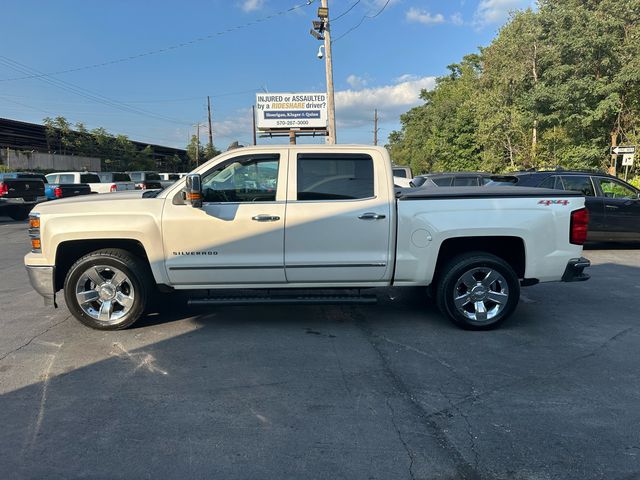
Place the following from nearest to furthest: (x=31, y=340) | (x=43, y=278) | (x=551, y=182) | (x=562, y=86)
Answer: (x=31, y=340) < (x=43, y=278) < (x=551, y=182) < (x=562, y=86)

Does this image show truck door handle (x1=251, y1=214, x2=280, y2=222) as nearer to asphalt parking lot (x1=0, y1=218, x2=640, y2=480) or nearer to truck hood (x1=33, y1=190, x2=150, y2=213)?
asphalt parking lot (x1=0, y1=218, x2=640, y2=480)

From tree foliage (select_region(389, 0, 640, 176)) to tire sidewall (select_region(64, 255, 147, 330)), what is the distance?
23.9m

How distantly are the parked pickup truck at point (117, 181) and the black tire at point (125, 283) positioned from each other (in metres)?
18.3

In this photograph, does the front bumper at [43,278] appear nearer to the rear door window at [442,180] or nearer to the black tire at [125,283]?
the black tire at [125,283]

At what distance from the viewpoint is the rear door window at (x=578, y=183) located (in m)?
10.1

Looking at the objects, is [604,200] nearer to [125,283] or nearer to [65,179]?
[125,283]

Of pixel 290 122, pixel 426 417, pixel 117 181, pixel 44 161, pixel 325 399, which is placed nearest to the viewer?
pixel 426 417

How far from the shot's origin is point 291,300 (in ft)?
16.3

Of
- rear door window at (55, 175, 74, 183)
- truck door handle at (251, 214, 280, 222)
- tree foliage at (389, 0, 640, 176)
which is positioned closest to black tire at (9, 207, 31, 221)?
rear door window at (55, 175, 74, 183)

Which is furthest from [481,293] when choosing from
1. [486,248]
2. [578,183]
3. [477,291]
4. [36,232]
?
[578,183]

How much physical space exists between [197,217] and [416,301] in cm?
312

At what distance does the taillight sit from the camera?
4977 mm

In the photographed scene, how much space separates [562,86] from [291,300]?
933 inches

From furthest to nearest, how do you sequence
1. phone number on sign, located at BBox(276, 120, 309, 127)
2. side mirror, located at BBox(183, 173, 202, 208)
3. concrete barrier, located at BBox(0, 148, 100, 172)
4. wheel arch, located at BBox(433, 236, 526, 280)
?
concrete barrier, located at BBox(0, 148, 100, 172), phone number on sign, located at BBox(276, 120, 309, 127), wheel arch, located at BBox(433, 236, 526, 280), side mirror, located at BBox(183, 173, 202, 208)
